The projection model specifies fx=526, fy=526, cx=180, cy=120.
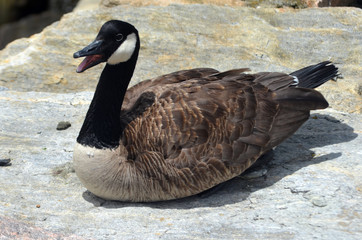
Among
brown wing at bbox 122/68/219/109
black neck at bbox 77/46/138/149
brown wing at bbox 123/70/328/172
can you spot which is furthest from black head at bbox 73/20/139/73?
brown wing at bbox 122/68/219/109

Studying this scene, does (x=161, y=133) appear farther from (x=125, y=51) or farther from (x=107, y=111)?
(x=125, y=51)

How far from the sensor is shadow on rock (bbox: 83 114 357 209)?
5.37m

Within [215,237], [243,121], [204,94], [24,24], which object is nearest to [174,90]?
[204,94]

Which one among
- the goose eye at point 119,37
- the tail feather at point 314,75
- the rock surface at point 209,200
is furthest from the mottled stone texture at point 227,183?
the goose eye at point 119,37

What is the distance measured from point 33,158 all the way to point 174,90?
6.20 ft

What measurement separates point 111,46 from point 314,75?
8.61 feet

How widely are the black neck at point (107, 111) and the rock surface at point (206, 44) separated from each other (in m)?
2.75

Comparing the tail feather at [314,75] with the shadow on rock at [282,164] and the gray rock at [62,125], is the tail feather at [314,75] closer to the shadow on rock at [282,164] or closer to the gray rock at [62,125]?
the shadow on rock at [282,164]

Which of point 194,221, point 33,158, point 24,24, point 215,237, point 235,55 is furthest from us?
point 24,24

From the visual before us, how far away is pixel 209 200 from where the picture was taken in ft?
17.7

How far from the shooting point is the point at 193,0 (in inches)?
404

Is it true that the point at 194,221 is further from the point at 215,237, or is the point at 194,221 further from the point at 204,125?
the point at 204,125

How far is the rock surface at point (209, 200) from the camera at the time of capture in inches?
182

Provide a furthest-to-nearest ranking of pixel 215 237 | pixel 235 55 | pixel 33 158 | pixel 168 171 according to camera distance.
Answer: pixel 235 55
pixel 33 158
pixel 168 171
pixel 215 237
